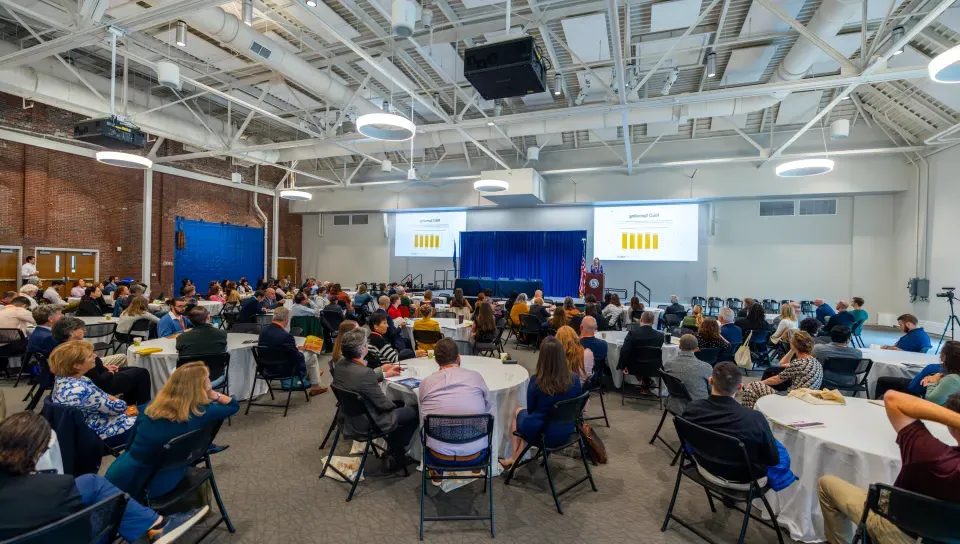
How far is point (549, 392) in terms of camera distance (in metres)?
3.21

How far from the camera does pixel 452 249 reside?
16562mm

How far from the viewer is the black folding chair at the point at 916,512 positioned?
6.01ft

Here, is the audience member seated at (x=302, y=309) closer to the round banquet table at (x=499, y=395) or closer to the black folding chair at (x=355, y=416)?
the round banquet table at (x=499, y=395)

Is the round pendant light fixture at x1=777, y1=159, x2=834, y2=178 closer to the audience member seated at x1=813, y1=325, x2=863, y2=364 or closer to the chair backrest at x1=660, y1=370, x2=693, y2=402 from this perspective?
the audience member seated at x1=813, y1=325, x2=863, y2=364

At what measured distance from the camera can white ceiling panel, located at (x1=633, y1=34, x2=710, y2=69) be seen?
302 inches

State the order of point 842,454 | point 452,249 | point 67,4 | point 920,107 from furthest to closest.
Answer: point 452,249
point 920,107
point 67,4
point 842,454

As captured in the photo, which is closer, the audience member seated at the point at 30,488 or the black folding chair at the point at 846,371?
the audience member seated at the point at 30,488

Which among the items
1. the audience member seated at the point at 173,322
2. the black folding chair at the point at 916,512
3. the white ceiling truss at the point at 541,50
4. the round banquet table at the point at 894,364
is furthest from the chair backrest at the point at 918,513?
the audience member seated at the point at 173,322

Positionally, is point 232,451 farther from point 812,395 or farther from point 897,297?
point 897,297

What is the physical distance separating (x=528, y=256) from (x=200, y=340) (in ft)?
39.5

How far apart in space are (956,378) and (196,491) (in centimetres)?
493

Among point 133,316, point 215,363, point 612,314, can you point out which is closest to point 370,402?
point 215,363

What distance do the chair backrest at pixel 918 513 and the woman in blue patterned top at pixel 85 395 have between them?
424 cm

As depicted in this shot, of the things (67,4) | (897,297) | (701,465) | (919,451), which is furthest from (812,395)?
(897,297)
